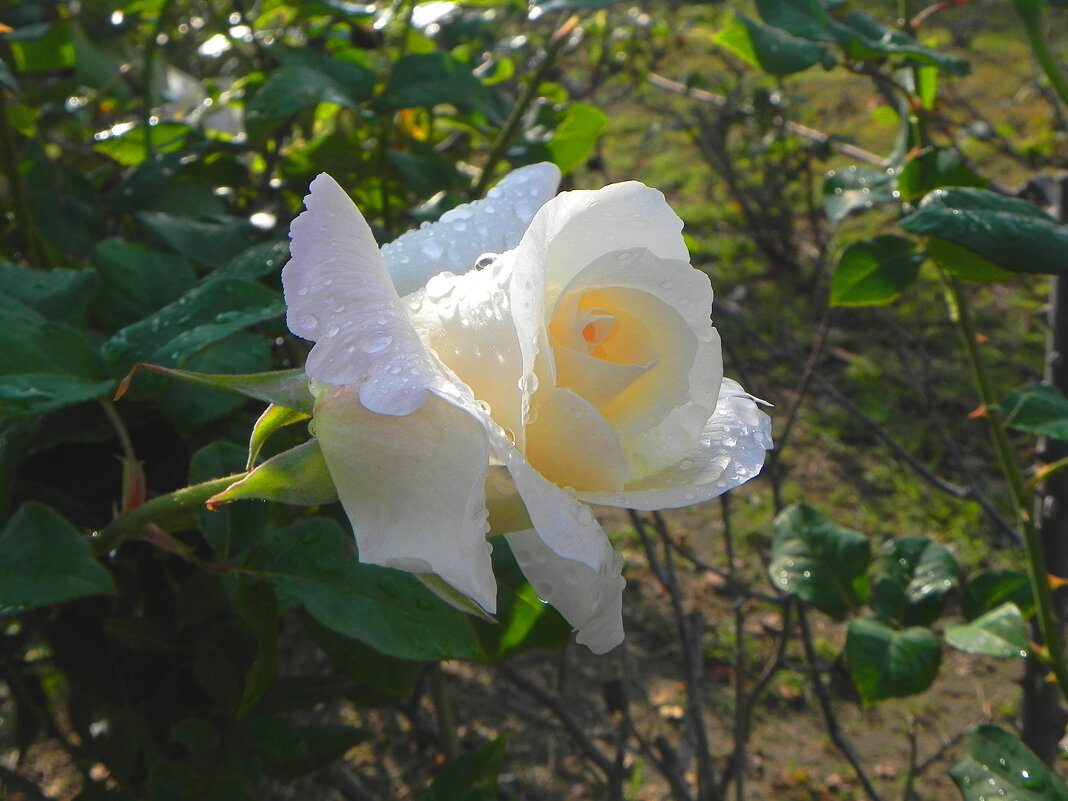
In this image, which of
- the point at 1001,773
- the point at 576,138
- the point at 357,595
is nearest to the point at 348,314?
the point at 357,595

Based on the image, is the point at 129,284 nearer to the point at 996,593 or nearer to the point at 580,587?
the point at 580,587

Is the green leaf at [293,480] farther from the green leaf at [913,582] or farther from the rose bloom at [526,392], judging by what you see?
the green leaf at [913,582]

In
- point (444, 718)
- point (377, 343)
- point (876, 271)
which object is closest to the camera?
point (377, 343)

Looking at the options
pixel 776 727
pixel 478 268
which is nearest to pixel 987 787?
pixel 478 268

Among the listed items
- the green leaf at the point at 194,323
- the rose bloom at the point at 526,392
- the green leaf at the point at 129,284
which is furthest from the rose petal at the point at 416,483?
the green leaf at the point at 129,284

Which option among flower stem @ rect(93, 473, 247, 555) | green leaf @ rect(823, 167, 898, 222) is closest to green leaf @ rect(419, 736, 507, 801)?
flower stem @ rect(93, 473, 247, 555)

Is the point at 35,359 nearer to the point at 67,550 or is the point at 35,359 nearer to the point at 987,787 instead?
the point at 67,550

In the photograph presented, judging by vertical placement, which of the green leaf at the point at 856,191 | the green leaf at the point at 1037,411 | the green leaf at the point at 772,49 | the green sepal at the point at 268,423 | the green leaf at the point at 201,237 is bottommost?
the green leaf at the point at 1037,411
